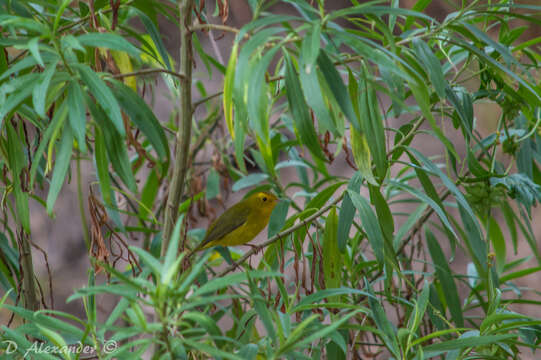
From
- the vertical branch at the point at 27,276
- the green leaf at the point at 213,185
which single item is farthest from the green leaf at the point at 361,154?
the green leaf at the point at 213,185

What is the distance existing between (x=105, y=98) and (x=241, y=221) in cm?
74

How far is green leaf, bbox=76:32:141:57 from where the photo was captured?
2.26 feet

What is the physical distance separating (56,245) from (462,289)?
6.28 ft

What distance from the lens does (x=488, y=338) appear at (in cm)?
85

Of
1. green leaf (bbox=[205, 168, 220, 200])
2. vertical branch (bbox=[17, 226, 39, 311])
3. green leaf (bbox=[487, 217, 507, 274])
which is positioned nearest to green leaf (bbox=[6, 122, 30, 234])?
vertical branch (bbox=[17, 226, 39, 311])

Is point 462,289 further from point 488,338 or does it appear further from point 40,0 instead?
point 40,0

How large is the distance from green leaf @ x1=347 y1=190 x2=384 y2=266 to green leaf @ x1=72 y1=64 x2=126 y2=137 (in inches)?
14.6

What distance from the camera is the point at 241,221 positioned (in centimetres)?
138

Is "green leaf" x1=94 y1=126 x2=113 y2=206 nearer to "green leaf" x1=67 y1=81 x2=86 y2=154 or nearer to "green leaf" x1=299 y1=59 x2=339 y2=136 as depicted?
"green leaf" x1=67 y1=81 x2=86 y2=154

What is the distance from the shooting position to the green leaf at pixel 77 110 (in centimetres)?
66

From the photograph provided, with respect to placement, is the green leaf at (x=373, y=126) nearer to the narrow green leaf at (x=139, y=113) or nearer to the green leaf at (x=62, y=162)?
the narrow green leaf at (x=139, y=113)

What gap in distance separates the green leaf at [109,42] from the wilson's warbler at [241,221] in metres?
0.69

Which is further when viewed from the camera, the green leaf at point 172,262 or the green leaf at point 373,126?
the green leaf at point 373,126

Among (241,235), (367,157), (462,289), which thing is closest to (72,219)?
(241,235)
